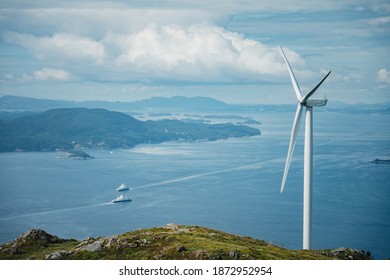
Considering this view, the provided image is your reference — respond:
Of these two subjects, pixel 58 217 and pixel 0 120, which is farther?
pixel 0 120

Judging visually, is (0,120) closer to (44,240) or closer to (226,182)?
(226,182)

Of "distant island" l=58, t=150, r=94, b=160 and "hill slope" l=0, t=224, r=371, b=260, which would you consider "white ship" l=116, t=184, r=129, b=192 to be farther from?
"hill slope" l=0, t=224, r=371, b=260

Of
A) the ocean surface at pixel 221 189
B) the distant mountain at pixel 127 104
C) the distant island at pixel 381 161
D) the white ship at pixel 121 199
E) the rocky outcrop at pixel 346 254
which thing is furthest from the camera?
the distant island at pixel 381 161

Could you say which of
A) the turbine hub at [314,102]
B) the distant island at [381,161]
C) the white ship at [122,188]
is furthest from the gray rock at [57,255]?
the distant island at [381,161]

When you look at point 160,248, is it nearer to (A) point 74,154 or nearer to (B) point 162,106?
(A) point 74,154

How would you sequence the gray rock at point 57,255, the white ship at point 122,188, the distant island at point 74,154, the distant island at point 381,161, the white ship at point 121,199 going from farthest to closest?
the distant island at point 74,154 < the distant island at point 381,161 < the white ship at point 122,188 < the white ship at point 121,199 < the gray rock at point 57,255

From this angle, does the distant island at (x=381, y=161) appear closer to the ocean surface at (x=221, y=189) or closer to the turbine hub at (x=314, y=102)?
the ocean surface at (x=221, y=189)

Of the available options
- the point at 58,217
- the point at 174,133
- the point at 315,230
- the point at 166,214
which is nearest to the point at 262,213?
the point at 315,230
